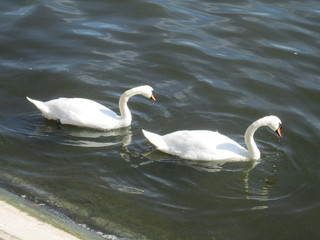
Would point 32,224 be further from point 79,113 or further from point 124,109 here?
point 124,109

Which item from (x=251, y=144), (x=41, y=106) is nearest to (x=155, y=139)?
(x=251, y=144)

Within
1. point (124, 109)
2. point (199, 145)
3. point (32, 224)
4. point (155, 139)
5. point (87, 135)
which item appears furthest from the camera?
point (124, 109)

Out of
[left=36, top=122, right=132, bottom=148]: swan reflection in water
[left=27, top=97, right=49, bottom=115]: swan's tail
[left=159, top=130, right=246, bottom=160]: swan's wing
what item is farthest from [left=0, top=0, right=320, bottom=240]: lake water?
[left=27, top=97, right=49, bottom=115]: swan's tail

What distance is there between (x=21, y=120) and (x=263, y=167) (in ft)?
12.6

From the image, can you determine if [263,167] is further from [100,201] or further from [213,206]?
[100,201]

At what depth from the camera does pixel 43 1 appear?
1553 cm

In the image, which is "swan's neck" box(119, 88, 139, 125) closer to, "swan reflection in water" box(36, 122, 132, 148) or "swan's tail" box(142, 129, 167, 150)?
"swan reflection in water" box(36, 122, 132, 148)

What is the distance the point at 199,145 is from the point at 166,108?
1.81 metres

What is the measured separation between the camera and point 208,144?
9328mm

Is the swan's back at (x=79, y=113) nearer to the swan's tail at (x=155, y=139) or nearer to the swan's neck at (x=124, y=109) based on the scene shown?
the swan's neck at (x=124, y=109)

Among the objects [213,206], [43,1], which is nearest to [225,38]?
[43,1]

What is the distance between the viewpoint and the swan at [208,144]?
30.6 ft

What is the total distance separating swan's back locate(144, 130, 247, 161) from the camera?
9.33m

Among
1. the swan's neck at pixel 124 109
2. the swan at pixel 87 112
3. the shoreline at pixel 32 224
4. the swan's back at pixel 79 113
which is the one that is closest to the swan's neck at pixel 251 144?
the swan at pixel 87 112
